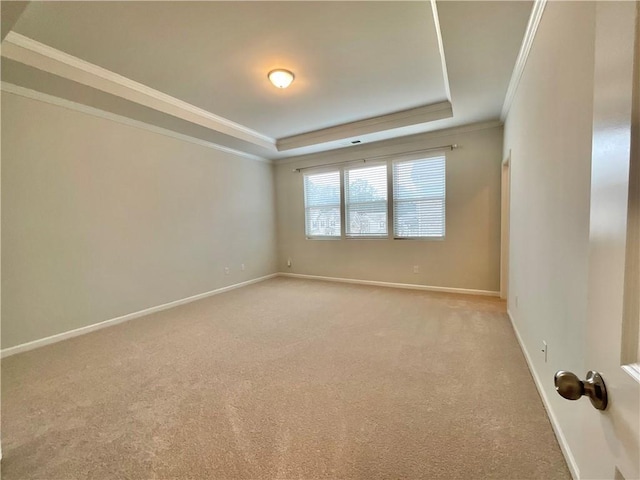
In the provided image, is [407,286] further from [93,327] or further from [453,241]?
[93,327]

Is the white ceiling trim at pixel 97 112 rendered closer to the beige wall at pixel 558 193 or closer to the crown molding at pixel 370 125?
the crown molding at pixel 370 125

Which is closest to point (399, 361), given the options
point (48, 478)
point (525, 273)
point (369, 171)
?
point (525, 273)

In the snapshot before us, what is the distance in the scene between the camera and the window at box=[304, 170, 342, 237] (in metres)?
5.41

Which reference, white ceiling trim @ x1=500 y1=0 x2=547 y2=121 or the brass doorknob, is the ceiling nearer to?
white ceiling trim @ x1=500 y1=0 x2=547 y2=121

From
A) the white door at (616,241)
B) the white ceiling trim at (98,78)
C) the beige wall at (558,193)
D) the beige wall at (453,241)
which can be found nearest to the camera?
the white door at (616,241)

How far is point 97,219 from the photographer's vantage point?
325 centimetres

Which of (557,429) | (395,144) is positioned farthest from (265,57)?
(557,429)

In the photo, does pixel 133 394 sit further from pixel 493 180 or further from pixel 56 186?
pixel 493 180

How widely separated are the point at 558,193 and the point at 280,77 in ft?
8.34

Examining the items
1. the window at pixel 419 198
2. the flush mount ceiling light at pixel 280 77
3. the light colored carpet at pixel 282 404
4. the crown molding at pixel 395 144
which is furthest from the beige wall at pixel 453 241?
the flush mount ceiling light at pixel 280 77

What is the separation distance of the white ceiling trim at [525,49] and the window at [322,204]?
116 inches

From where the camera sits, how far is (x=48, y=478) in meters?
1.33

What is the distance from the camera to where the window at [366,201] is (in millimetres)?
4926

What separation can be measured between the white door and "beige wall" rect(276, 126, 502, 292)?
406 cm
